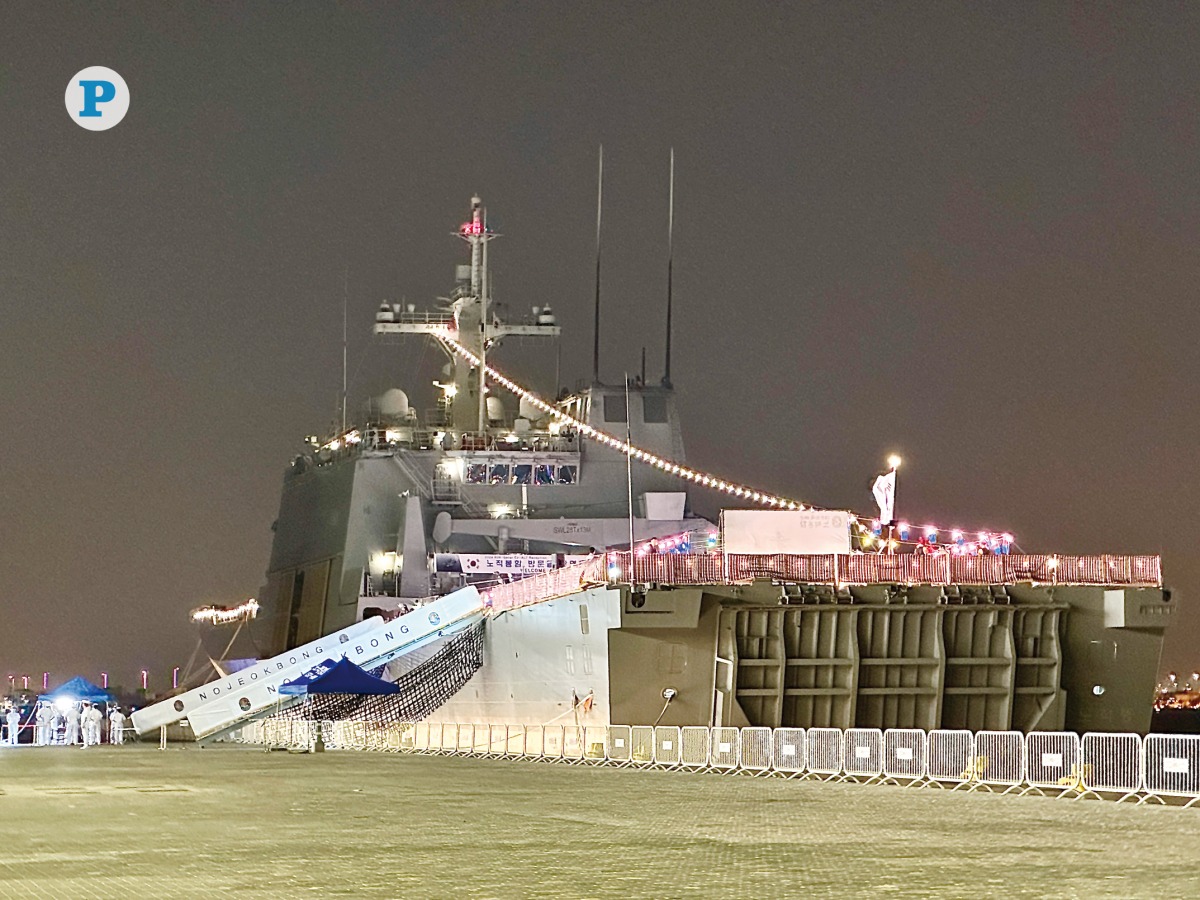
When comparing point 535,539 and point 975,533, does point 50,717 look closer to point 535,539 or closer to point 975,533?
point 535,539

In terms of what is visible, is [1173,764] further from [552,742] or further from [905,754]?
[552,742]

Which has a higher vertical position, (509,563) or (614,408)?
(614,408)

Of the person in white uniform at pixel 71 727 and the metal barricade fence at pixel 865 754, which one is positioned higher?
the metal barricade fence at pixel 865 754

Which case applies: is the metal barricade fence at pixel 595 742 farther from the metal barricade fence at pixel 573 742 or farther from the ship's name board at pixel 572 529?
the ship's name board at pixel 572 529

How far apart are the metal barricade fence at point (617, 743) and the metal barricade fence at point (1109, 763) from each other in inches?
437

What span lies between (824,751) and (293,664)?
22.9 metres

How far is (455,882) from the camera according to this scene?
41.0ft

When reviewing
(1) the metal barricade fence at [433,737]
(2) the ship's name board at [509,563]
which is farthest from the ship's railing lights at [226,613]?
(1) the metal barricade fence at [433,737]

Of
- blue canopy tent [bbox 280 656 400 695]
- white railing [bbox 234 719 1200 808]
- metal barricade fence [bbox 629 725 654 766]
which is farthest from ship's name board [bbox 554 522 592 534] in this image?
metal barricade fence [bbox 629 725 654 766]

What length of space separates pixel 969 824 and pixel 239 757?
2074 cm

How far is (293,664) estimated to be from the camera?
153 ft

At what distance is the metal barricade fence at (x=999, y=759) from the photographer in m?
23.3

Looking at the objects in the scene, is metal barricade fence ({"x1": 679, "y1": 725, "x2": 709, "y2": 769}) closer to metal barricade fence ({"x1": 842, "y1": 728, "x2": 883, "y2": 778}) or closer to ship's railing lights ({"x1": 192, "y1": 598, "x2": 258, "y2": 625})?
metal barricade fence ({"x1": 842, "y1": 728, "x2": 883, "y2": 778})

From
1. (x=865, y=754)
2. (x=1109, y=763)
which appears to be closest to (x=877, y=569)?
(x=865, y=754)
